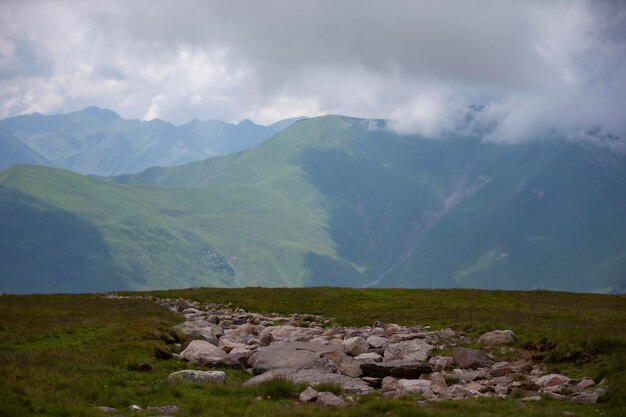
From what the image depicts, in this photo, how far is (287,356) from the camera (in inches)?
1127

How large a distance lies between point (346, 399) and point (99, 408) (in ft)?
26.1

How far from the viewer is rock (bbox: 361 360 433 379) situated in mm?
26594

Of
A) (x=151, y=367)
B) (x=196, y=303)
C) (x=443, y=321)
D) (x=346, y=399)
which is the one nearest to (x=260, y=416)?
(x=346, y=399)

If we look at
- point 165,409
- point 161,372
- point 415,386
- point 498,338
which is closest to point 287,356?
point 161,372

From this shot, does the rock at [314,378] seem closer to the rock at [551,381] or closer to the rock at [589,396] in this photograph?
the rock at [551,381]

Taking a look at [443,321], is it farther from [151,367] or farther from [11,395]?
[11,395]

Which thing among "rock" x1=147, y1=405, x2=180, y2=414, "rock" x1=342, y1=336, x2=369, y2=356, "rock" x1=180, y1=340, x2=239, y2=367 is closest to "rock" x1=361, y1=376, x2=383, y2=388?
"rock" x1=342, y1=336, x2=369, y2=356

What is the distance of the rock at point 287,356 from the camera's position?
27.8 meters

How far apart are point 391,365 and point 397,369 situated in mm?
359

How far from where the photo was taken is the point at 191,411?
64.5ft

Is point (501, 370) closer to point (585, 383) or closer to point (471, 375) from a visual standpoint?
point (471, 375)

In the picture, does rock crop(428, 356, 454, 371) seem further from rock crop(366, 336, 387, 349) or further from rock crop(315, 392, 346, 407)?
rock crop(315, 392, 346, 407)

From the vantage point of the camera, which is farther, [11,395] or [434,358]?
[434,358]

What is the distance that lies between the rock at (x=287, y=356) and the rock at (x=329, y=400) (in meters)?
5.90
